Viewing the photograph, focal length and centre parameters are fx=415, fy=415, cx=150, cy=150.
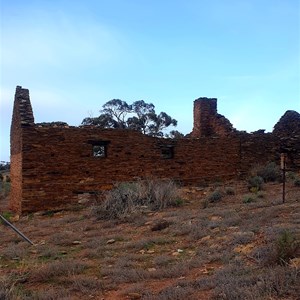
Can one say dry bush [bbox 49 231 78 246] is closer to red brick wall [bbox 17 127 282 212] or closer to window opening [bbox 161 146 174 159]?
red brick wall [bbox 17 127 282 212]

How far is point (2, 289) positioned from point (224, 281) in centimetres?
242

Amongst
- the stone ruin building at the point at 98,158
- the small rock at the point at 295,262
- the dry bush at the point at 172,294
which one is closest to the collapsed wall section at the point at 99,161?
Result: the stone ruin building at the point at 98,158

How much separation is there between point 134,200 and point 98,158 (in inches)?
109

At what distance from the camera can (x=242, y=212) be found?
345 inches

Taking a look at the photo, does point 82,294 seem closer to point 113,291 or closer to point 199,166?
point 113,291

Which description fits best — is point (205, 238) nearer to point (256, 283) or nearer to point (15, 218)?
point (256, 283)

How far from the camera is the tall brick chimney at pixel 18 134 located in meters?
12.4

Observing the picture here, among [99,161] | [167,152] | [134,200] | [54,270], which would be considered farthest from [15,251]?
[167,152]

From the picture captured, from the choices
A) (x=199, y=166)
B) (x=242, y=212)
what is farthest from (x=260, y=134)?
(x=242, y=212)

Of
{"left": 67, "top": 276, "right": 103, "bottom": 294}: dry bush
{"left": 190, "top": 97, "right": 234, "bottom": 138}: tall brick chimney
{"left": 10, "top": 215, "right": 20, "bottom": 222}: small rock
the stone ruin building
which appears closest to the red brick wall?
the stone ruin building

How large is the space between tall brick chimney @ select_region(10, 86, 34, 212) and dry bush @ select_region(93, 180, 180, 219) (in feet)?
10.6

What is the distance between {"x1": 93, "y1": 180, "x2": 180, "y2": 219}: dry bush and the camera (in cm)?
1025

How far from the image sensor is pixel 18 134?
12.9 m

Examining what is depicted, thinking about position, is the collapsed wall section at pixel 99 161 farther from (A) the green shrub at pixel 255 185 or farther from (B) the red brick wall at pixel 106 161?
(A) the green shrub at pixel 255 185
